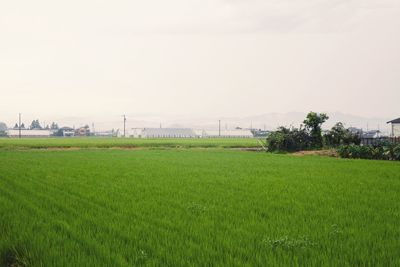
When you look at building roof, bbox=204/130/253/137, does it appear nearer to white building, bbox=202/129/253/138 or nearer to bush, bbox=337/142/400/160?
white building, bbox=202/129/253/138

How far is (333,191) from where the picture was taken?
11.1 m

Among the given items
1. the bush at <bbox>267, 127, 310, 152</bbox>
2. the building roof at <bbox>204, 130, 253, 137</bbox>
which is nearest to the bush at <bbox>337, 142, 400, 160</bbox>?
the bush at <bbox>267, 127, 310, 152</bbox>

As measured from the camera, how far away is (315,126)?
38438 millimetres

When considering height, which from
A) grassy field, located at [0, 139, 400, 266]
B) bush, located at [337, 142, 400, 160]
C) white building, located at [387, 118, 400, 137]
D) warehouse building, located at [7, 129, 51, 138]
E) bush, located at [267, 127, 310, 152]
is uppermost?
warehouse building, located at [7, 129, 51, 138]

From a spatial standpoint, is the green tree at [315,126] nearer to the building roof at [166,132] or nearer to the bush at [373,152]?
the bush at [373,152]

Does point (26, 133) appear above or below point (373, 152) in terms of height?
above

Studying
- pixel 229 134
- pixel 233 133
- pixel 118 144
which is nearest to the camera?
pixel 118 144

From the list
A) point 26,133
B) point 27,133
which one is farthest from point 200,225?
point 27,133

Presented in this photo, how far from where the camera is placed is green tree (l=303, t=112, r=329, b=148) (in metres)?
38.2

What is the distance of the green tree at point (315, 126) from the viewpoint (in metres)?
38.2

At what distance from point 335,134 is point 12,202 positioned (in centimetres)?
3142

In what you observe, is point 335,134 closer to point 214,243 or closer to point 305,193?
point 305,193

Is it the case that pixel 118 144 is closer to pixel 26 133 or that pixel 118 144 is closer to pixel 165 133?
pixel 165 133

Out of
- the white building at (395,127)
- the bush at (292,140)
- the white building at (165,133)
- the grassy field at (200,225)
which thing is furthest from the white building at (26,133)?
the grassy field at (200,225)
